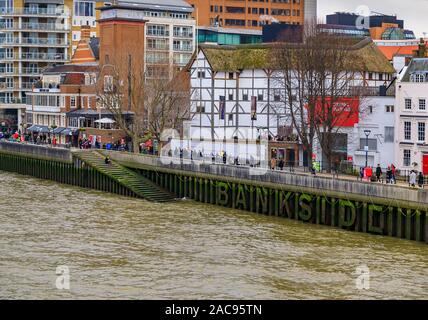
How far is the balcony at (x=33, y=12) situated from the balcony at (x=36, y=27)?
5.29 feet

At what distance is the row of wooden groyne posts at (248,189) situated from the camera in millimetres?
57250

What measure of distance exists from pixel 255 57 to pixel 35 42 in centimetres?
6490

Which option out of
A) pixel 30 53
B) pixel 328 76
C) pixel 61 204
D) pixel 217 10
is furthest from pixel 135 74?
pixel 217 10

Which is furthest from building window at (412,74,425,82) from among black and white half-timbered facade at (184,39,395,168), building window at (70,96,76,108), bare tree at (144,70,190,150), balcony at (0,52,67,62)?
balcony at (0,52,67,62)

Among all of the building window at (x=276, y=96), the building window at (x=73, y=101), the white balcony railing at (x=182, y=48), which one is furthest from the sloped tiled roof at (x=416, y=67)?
the white balcony railing at (x=182, y=48)

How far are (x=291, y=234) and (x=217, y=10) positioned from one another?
130485 millimetres

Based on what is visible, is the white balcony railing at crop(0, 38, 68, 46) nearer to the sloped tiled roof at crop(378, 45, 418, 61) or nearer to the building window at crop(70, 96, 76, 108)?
the building window at crop(70, 96, 76, 108)

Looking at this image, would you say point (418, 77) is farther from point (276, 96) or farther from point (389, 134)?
point (276, 96)

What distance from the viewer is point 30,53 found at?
154 meters

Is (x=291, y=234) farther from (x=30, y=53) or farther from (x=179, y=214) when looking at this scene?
(x=30, y=53)

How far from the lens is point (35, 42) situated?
154 m

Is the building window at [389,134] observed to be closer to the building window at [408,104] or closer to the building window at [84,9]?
the building window at [408,104]

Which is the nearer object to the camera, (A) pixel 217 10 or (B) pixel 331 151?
(B) pixel 331 151

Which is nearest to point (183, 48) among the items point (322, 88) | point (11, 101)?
point (11, 101)
